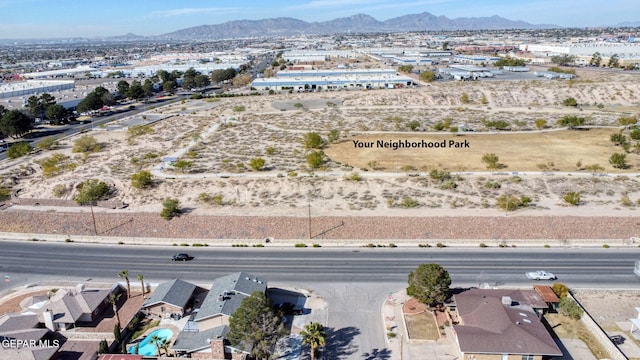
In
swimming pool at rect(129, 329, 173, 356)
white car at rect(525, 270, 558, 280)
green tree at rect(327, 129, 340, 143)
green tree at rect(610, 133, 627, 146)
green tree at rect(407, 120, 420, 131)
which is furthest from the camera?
green tree at rect(407, 120, 420, 131)

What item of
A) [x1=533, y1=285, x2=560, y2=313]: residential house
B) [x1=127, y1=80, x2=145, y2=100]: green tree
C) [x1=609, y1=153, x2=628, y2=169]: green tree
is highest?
[x1=127, y1=80, x2=145, y2=100]: green tree

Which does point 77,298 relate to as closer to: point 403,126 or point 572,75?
point 403,126

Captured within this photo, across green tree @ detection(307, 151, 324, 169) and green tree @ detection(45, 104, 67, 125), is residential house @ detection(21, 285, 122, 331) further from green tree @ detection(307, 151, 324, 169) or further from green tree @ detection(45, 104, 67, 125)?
green tree @ detection(45, 104, 67, 125)

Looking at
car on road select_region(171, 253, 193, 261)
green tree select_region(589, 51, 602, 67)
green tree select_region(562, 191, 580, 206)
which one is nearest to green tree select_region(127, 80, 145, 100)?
car on road select_region(171, 253, 193, 261)

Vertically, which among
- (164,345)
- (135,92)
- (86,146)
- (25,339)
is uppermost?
(135,92)

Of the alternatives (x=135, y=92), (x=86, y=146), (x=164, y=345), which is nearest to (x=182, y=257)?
(x=164, y=345)

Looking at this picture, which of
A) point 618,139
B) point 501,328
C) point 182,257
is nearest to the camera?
point 501,328

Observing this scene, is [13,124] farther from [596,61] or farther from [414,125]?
[596,61]
